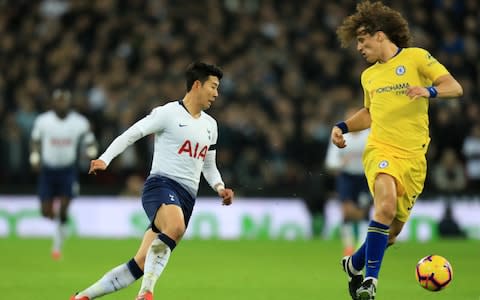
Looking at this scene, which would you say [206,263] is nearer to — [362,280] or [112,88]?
[362,280]

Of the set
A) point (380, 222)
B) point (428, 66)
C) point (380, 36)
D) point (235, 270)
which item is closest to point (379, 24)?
point (380, 36)

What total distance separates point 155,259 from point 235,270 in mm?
5347

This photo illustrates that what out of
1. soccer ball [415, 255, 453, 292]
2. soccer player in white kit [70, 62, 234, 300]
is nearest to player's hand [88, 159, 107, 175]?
soccer player in white kit [70, 62, 234, 300]

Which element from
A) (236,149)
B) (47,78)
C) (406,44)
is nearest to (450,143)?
(236,149)

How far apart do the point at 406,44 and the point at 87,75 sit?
12882 mm

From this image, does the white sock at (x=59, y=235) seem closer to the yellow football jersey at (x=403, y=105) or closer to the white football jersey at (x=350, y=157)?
the white football jersey at (x=350, y=157)

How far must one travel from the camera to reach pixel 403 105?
364 inches

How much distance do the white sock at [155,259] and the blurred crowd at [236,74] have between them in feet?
36.6

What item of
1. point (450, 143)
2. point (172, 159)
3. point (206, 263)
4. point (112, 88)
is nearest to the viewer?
point (172, 159)

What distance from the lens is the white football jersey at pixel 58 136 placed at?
16500mm

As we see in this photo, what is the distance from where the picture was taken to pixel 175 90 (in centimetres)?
2123

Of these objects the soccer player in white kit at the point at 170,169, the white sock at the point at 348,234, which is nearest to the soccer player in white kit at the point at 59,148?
the white sock at the point at 348,234

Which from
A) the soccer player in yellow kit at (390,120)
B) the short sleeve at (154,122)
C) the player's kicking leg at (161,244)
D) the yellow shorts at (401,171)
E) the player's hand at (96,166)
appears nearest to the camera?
the player's hand at (96,166)

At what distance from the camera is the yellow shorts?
30.0 ft
